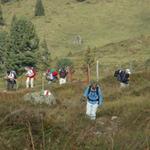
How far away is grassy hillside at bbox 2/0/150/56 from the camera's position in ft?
388

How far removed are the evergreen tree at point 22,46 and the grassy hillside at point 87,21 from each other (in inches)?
545

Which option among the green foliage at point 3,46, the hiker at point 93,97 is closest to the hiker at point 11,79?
the hiker at point 93,97

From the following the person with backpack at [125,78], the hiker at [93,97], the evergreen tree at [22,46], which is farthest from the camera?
the evergreen tree at [22,46]

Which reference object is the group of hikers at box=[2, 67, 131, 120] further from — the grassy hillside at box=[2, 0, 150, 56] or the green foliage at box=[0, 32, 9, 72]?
the grassy hillside at box=[2, 0, 150, 56]

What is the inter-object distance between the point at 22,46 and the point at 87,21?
39985 millimetres

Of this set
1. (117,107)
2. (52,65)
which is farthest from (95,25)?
(117,107)

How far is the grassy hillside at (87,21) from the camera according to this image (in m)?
118

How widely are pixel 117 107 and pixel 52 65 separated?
74077 millimetres

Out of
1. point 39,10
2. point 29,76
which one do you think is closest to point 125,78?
point 29,76

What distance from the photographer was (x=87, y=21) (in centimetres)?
13225

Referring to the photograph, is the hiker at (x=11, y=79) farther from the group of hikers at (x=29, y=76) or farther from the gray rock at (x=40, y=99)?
the gray rock at (x=40, y=99)

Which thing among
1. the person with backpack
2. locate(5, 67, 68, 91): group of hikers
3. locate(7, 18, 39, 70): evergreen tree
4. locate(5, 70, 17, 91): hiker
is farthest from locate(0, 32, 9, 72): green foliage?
the person with backpack

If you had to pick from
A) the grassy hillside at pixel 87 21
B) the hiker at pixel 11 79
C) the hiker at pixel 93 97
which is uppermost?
the grassy hillside at pixel 87 21

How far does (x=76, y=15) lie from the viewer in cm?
13688
